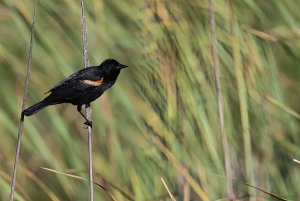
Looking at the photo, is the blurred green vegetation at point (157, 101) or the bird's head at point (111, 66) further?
the blurred green vegetation at point (157, 101)

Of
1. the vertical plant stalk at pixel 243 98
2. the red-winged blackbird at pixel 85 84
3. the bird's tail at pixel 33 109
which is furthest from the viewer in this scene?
the vertical plant stalk at pixel 243 98

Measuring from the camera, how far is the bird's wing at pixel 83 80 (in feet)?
6.07

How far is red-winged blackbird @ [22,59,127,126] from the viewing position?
1.83m

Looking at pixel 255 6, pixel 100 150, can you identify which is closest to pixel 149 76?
pixel 100 150

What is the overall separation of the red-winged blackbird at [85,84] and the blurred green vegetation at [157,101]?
0.70ft

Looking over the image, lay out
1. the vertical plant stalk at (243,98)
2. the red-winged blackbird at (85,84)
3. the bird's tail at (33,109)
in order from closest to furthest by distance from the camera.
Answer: the bird's tail at (33,109) < the red-winged blackbird at (85,84) < the vertical plant stalk at (243,98)

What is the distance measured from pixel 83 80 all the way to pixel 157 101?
31 centimetres

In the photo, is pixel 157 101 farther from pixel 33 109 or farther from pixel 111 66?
pixel 33 109

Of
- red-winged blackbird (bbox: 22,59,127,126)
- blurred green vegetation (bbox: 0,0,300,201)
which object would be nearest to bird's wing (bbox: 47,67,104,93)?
red-winged blackbird (bbox: 22,59,127,126)

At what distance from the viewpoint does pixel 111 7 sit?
231 centimetres

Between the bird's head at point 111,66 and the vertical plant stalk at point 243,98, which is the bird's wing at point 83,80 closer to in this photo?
the bird's head at point 111,66

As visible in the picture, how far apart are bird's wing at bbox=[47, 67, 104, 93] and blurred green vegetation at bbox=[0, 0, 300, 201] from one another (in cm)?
26

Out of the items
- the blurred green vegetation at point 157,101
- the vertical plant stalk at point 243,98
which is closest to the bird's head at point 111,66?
the blurred green vegetation at point 157,101

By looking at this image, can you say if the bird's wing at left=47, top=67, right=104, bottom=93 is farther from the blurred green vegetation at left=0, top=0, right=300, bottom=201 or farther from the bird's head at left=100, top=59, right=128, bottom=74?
the blurred green vegetation at left=0, top=0, right=300, bottom=201
